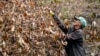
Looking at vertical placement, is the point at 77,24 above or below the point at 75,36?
above

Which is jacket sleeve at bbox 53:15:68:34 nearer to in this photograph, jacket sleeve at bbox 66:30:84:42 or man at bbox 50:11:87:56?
man at bbox 50:11:87:56

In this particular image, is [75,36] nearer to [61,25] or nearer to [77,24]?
[77,24]

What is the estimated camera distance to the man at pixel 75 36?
5746 mm

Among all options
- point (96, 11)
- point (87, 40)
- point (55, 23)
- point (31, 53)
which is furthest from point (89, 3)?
point (31, 53)

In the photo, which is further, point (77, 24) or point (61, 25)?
point (61, 25)

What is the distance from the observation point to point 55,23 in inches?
239

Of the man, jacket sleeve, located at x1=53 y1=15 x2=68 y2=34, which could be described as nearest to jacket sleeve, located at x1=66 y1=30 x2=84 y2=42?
the man

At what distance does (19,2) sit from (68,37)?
997 mm

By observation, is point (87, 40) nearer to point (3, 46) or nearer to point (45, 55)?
point (45, 55)

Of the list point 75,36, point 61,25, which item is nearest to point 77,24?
point 75,36

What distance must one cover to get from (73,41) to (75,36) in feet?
0.38

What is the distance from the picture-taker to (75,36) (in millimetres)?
5750

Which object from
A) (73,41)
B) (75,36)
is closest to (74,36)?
(75,36)

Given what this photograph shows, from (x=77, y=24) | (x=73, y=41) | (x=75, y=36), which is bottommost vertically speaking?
(x=73, y=41)
